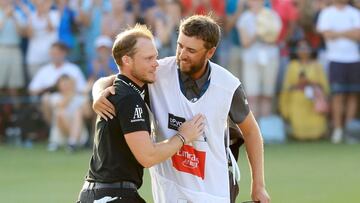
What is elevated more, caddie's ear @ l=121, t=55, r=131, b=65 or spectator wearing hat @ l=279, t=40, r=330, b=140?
caddie's ear @ l=121, t=55, r=131, b=65

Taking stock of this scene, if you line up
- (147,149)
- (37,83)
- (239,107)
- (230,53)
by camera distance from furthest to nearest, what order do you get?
1. (230,53)
2. (37,83)
3. (239,107)
4. (147,149)

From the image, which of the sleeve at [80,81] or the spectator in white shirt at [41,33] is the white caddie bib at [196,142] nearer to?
the sleeve at [80,81]

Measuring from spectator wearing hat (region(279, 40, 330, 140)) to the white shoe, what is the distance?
207 mm

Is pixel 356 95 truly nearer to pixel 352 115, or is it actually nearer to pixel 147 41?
pixel 352 115

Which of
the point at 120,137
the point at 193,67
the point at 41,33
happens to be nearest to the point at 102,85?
the point at 120,137

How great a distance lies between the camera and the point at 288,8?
14.8 metres

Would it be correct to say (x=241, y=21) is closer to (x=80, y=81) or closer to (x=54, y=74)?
(x=80, y=81)

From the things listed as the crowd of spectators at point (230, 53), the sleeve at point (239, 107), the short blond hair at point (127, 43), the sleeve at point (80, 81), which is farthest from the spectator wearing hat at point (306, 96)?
the short blond hair at point (127, 43)

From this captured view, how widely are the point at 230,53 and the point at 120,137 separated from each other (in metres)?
9.25

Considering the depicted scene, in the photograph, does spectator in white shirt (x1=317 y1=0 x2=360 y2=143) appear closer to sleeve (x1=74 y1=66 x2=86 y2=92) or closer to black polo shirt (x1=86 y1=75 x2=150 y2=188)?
sleeve (x1=74 y1=66 x2=86 y2=92)

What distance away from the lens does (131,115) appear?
5.53 metres

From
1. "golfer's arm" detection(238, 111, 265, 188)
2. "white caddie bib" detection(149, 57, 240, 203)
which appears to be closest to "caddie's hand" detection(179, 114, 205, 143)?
"white caddie bib" detection(149, 57, 240, 203)

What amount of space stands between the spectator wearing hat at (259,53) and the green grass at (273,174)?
0.95 m

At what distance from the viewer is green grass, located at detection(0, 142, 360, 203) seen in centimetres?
1044
